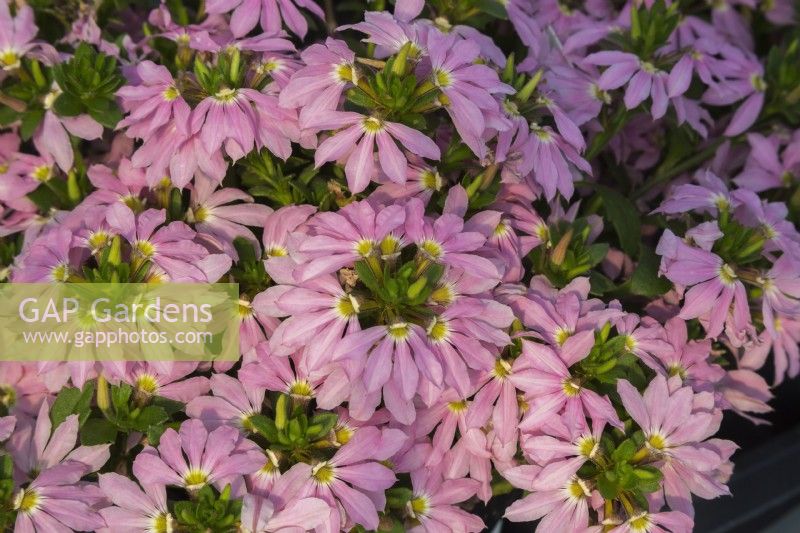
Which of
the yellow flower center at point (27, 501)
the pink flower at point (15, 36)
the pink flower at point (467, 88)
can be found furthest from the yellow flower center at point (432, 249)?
the pink flower at point (15, 36)

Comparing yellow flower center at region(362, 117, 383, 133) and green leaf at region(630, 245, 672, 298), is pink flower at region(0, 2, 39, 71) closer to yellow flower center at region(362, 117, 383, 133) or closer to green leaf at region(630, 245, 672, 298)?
yellow flower center at region(362, 117, 383, 133)

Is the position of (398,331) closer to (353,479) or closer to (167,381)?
(353,479)

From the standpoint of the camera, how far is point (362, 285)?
0.78m

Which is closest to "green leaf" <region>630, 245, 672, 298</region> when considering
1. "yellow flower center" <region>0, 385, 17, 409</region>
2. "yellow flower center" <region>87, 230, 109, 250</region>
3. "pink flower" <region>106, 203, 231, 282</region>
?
"pink flower" <region>106, 203, 231, 282</region>

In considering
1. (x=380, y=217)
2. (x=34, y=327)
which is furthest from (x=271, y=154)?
(x=34, y=327)

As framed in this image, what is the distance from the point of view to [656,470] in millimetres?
757

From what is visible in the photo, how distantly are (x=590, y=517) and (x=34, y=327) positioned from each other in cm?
57

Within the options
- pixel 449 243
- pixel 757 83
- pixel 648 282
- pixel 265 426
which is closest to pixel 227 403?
pixel 265 426

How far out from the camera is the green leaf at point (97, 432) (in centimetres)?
79

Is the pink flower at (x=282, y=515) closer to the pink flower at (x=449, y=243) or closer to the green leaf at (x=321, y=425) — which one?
the green leaf at (x=321, y=425)

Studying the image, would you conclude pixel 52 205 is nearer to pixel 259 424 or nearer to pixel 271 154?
pixel 271 154

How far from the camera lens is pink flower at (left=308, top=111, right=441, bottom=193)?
2.59 ft

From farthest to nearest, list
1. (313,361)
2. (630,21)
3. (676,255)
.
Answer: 1. (630,21)
2. (676,255)
3. (313,361)
